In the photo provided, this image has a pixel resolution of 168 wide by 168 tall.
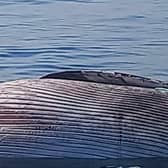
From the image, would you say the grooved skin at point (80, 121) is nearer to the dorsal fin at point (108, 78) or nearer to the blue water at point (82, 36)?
the dorsal fin at point (108, 78)

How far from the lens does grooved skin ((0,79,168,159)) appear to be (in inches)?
107

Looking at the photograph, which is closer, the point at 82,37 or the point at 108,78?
the point at 108,78

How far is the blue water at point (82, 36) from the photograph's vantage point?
7414 mm

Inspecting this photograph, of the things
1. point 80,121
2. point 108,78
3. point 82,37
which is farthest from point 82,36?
point 80,121

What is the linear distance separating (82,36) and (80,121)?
237 inches

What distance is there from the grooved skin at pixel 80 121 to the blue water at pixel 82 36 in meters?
3.72

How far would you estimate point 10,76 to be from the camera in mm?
6926

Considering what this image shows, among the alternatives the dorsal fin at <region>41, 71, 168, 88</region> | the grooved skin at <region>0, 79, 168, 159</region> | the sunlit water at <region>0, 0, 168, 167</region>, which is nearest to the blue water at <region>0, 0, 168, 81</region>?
the sunlit water at <region>0, 0, 168, 167</region>

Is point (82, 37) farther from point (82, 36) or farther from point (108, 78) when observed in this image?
point (108, 78)

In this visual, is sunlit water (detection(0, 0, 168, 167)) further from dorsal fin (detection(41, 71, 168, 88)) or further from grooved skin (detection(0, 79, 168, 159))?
grooved skin (detection(0, 79, 168, 159))

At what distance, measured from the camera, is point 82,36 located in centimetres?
885

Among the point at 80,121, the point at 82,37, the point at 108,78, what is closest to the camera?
the point at 80,121

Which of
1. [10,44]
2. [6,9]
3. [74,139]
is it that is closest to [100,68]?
[10,44]

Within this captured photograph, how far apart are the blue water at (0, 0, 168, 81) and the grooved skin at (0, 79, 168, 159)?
372 cm
